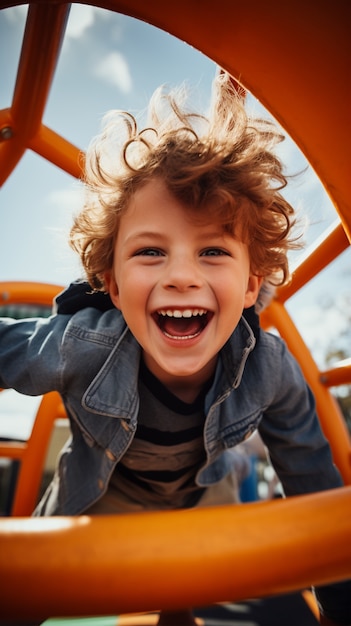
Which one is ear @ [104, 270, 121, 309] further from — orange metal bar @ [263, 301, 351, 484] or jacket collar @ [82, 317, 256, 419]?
orange metal bar @ [263, 301, 351, 484]

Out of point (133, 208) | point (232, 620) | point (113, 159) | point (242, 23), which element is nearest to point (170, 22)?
point (242, 23)

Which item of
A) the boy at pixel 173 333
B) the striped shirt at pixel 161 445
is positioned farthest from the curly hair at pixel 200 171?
the striped shirt at pixel 161 445

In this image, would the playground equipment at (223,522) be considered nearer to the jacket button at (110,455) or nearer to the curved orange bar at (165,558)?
the curved orange bar at (165,558)

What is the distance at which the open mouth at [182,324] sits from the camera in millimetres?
596

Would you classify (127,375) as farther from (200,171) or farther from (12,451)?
(12,451)

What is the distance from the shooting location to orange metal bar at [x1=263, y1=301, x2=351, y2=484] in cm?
87

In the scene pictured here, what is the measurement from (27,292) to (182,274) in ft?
2.10

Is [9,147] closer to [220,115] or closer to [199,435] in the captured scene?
[220,115]

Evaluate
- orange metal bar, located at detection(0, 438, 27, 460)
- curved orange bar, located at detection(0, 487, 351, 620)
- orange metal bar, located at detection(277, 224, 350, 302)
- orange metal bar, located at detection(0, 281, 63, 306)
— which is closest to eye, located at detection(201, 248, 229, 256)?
orange metal bar, located at detection(277, 224, 350, 302)

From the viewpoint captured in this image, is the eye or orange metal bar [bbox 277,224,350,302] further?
orange metal bar [bbox 277,224,350,302]

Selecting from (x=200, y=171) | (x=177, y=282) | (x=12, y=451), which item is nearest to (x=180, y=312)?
(x=177, y=282)

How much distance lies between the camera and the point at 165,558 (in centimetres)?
24

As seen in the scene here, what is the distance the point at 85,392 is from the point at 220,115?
0.49 m

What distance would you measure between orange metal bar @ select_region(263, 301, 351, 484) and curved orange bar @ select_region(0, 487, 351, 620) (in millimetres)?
641
